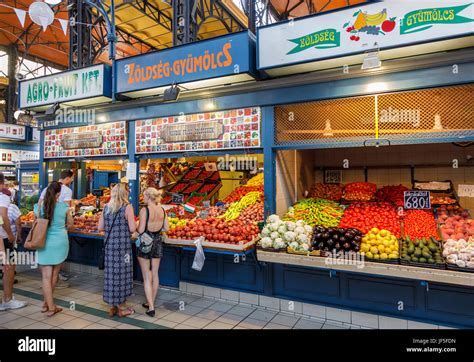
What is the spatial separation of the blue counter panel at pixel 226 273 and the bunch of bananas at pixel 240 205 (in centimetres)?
76

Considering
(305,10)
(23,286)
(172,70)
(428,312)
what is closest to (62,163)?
(23,286)

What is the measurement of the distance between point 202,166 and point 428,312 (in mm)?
5898

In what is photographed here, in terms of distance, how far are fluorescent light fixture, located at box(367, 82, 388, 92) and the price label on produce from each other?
6.73 ft

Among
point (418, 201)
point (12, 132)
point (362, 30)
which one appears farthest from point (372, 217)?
point (12, 132)

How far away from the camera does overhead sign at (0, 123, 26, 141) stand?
37.6 ft

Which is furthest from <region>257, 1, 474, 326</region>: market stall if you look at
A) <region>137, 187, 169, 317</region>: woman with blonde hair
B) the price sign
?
the price sign

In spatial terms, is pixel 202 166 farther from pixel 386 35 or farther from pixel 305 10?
pixel 305 10

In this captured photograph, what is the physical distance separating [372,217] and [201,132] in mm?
3257

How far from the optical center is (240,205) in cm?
585

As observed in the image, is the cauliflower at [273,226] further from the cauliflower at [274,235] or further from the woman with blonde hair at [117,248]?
the woman with blonde hair at [117,248]

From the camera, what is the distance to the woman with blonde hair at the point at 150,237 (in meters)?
4.53

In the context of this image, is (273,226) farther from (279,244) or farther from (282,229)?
(279,244)

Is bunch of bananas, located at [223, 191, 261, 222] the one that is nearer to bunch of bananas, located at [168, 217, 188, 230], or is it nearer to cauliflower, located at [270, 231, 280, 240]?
bunch of bananas, located at [168, 217, 188, 230]

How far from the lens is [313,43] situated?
420 centimetres
